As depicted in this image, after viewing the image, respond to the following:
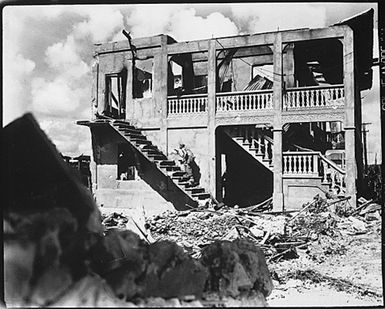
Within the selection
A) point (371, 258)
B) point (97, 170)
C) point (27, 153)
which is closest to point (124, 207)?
point (97, 170)

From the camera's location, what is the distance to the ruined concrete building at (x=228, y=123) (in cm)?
671

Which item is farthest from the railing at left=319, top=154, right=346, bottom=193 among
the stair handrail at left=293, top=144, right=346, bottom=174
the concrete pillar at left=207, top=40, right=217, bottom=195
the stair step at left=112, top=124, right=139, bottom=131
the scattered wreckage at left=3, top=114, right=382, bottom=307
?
the scattered wreckage at left=3, top=114, right=382, bottom=307

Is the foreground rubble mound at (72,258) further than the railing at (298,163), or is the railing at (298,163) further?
the railing at (298,163)

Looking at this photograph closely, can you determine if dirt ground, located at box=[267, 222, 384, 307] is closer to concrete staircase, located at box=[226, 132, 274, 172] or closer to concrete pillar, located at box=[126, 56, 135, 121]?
concrete staircase, located at box=[226, 132, 274, 172]

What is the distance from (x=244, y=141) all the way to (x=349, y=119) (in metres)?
1.88

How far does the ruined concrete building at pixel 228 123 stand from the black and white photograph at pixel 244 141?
0.08 feet

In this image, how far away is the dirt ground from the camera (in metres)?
4.59

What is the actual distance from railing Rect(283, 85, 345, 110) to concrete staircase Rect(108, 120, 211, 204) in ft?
6.99

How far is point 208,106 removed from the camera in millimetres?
7426

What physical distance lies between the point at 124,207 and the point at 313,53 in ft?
14.3

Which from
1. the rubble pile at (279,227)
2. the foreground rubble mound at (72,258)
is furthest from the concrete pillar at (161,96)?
the foreground rubble mound at (72,258)

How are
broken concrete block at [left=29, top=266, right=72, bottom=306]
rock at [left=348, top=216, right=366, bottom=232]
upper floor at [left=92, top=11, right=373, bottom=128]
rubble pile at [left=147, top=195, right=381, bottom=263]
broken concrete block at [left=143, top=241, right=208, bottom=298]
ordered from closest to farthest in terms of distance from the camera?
1. broken concrete block at [left=29, top=266, right=72, bottom=306]
2. broken concrete block at [left=143, top=241, right=208, bottom=298]
3. rock at [left=348, top=216, right=366, bottom=232]
4. rubble pile at [left=147, top=195, right=381, bottom=263]
5. upper floor at [left=92, top=11, right=373, bottom=128]

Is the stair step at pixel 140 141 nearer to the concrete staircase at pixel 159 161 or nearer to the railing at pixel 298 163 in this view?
the concrete staircase at pixel 159 161

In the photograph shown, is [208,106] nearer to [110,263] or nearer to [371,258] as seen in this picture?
[371,258]
